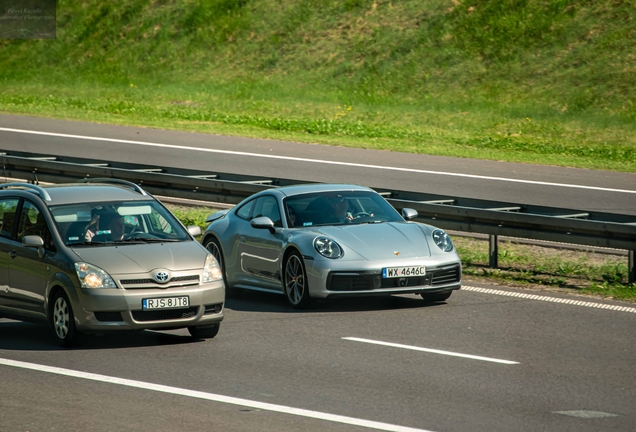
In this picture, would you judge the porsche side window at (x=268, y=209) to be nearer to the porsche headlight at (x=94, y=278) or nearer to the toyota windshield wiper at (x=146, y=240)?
the toyota windshield wiper at (x=146, y=240)

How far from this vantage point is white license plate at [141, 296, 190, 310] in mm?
10055

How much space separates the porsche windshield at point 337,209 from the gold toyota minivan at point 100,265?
1.97m

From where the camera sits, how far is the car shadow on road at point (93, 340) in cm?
1034

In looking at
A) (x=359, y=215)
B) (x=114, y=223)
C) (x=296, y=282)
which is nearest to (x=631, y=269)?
(x=359, y=215)

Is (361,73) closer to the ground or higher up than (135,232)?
higher up

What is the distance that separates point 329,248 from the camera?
12.1 m

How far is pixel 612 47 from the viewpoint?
32.6 m

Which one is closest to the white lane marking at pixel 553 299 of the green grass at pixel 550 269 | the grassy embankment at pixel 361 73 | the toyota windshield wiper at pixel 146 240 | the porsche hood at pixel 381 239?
the green grass at pixel 550 269

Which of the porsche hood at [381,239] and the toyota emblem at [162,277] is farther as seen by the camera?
the porsche hood at [381,239]

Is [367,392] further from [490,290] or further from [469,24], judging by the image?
[469,24]

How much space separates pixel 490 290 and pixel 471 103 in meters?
19.6

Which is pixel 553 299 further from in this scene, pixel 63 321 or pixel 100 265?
pixel 63 321

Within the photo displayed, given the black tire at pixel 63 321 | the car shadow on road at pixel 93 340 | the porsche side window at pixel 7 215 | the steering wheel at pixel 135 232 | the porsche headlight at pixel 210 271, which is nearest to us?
the black tire at pixel 63 321

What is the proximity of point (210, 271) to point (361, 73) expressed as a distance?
1024 inches
